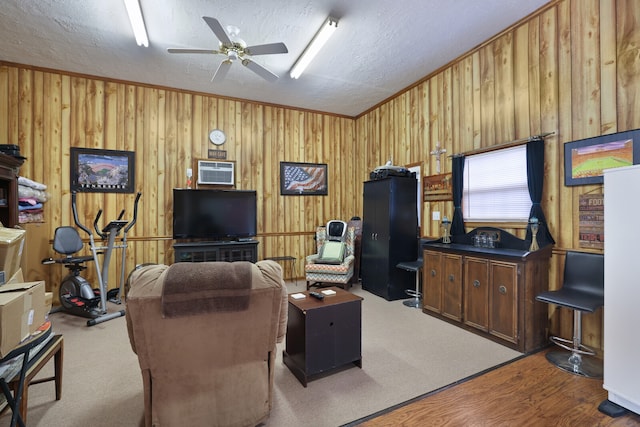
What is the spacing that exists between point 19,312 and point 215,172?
144 inches

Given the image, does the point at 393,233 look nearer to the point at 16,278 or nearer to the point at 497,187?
the point at 497,187

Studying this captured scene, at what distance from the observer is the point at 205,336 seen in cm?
147

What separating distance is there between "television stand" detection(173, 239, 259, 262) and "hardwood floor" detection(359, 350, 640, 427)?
3296 millimetres

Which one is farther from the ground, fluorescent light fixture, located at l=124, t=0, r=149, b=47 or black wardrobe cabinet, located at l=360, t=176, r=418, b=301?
fluorescent light fixture, located at l=124, t=0, r=149, b=47

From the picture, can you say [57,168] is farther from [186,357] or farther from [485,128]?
[485,128]

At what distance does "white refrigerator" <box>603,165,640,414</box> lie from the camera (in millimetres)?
1786

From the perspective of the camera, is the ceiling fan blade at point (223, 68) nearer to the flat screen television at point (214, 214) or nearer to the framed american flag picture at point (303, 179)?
the flat screen television at point (214, 214)

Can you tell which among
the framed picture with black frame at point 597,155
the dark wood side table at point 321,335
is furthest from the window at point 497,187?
the dark wood side table at point 321,335

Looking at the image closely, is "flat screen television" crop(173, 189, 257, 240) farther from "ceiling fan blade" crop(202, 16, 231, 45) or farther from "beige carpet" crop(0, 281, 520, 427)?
"ceiling fan blade" crop(202, 16, 231, 45)

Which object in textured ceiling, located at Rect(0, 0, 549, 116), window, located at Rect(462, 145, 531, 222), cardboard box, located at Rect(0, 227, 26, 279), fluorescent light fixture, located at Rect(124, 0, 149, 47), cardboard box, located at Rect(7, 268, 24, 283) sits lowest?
cardboard box, located at Rect(7, 268, 24, 283)

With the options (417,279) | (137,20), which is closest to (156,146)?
(137,20)

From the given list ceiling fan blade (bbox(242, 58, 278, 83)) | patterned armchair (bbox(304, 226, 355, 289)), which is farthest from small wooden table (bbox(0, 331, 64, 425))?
patterned armchair (bbox(304, 226, 355, 289))

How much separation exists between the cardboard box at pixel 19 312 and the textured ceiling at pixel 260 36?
2.74 metres

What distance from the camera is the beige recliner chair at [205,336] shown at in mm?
1370
